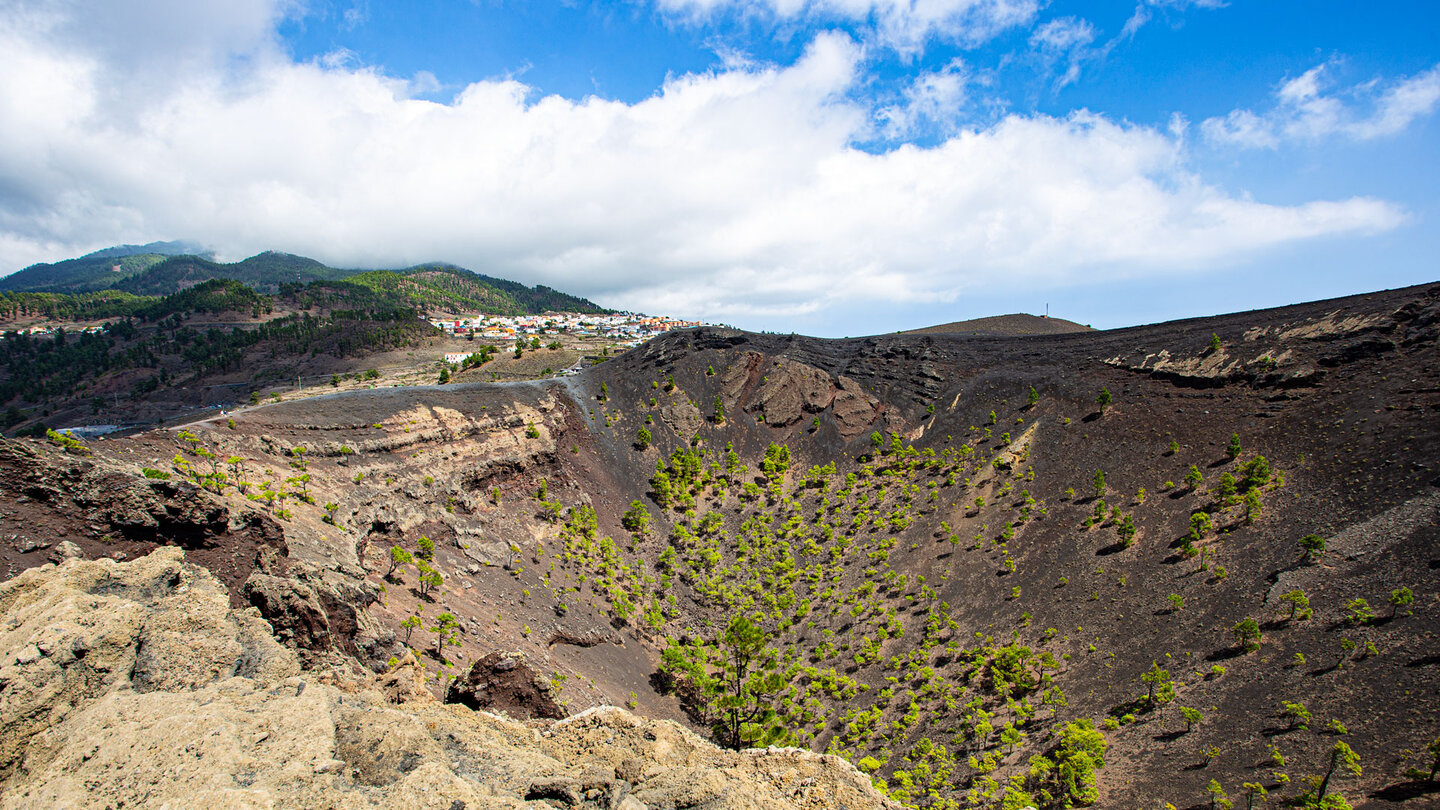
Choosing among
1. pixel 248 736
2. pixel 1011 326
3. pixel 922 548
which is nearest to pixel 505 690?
pixel 248 736

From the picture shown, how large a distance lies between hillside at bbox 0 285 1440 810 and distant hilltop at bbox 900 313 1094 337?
1861 inches

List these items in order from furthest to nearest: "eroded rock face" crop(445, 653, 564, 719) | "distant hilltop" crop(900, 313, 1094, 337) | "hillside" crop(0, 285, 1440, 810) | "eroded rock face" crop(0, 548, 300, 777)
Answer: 1. "distant hilltop" crop(900, 313, 1094, 337)
2. "hillside" crop(0, 285, 1440, 810)
3. "eroded rock face" crop(445, 653, 564, 719)
4. "eroded rock face" crop(0, 548, 300, 777)

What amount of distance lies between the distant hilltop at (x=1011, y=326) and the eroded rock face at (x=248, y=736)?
98382 mm

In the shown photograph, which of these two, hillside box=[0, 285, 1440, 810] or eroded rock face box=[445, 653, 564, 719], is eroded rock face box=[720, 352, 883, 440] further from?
eroded rock face box=[445, 653, 564, 719]

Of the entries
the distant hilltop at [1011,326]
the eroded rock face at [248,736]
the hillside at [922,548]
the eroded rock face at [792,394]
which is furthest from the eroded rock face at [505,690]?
the distant hilltop at [1011,326]

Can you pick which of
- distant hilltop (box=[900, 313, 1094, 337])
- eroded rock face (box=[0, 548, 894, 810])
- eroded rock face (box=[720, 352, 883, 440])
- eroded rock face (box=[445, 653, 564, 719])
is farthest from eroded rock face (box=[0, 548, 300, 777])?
distant hilltop (box=[900, 313, 1094, 337])

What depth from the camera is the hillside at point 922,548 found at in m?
19.7

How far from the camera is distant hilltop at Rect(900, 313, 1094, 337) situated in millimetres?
101062

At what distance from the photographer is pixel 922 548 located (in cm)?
4241

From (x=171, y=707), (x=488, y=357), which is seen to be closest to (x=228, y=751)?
(x=171, y=707)

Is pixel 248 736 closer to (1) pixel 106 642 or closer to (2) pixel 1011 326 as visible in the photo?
(1) pixel 106 642

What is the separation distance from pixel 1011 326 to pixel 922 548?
7740 centimetres

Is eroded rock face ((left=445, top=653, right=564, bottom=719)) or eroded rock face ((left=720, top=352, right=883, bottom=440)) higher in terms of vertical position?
eroded rock face ((left=720, top=352, right=883, bottom=440))

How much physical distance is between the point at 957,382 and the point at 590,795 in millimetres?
55756
